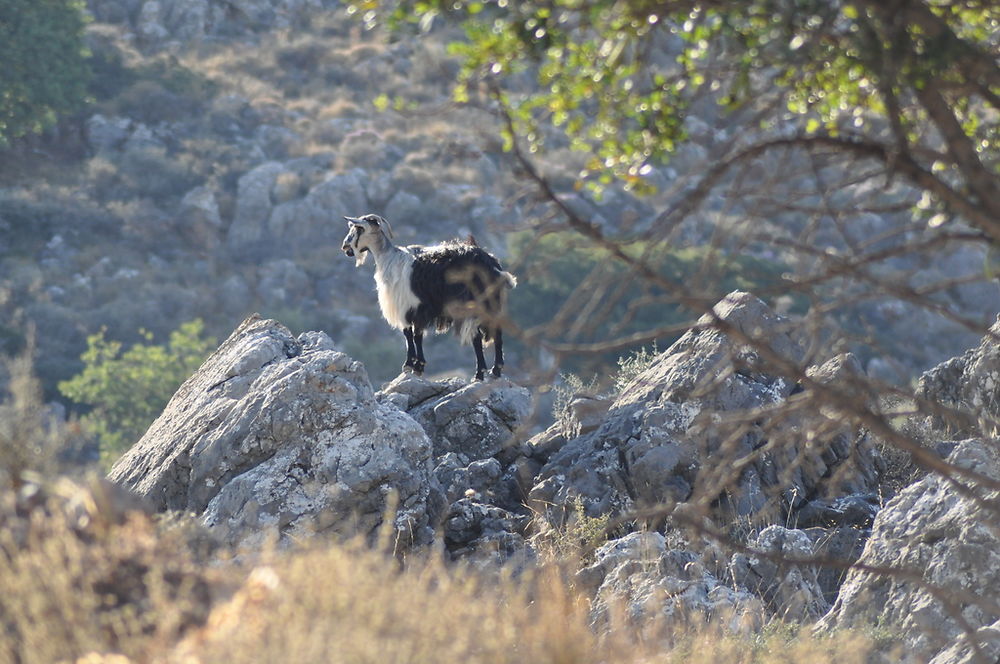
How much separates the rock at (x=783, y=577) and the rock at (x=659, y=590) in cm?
34

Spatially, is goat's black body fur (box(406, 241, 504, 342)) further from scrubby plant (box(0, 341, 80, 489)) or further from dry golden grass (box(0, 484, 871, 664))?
dry golden grass (box(0, 484, 871, 664))

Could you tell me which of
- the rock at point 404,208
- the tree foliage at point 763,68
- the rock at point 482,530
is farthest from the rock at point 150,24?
the tree foliage at point 763,68

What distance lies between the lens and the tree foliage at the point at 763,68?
4.58 meters

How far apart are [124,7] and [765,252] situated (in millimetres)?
33305

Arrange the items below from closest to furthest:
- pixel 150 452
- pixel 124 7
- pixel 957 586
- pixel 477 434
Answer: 1. pixel 957 586
2. pixel 150 452
3. pixel 477 434
4. pixel 124 7

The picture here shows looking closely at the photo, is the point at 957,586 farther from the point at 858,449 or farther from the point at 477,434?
the point at 477,434

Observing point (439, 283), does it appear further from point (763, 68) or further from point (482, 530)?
point (763, 68)

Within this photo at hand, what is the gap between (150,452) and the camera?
10.1m

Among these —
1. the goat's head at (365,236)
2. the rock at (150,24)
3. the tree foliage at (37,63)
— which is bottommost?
the goat's head at (365,236)

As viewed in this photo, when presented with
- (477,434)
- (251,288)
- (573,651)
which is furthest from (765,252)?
(573,651)

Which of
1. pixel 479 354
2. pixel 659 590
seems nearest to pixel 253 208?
pixel 479 354

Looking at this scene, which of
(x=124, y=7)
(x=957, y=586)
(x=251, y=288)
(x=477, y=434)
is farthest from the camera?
(x=124, y=7)

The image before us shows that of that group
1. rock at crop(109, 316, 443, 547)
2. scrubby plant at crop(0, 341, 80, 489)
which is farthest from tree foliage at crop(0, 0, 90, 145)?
scrubby plant at crop(0, 341, 80, 489)

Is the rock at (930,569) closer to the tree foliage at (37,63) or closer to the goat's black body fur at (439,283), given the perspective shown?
the goat's black body fur at (439,283)
